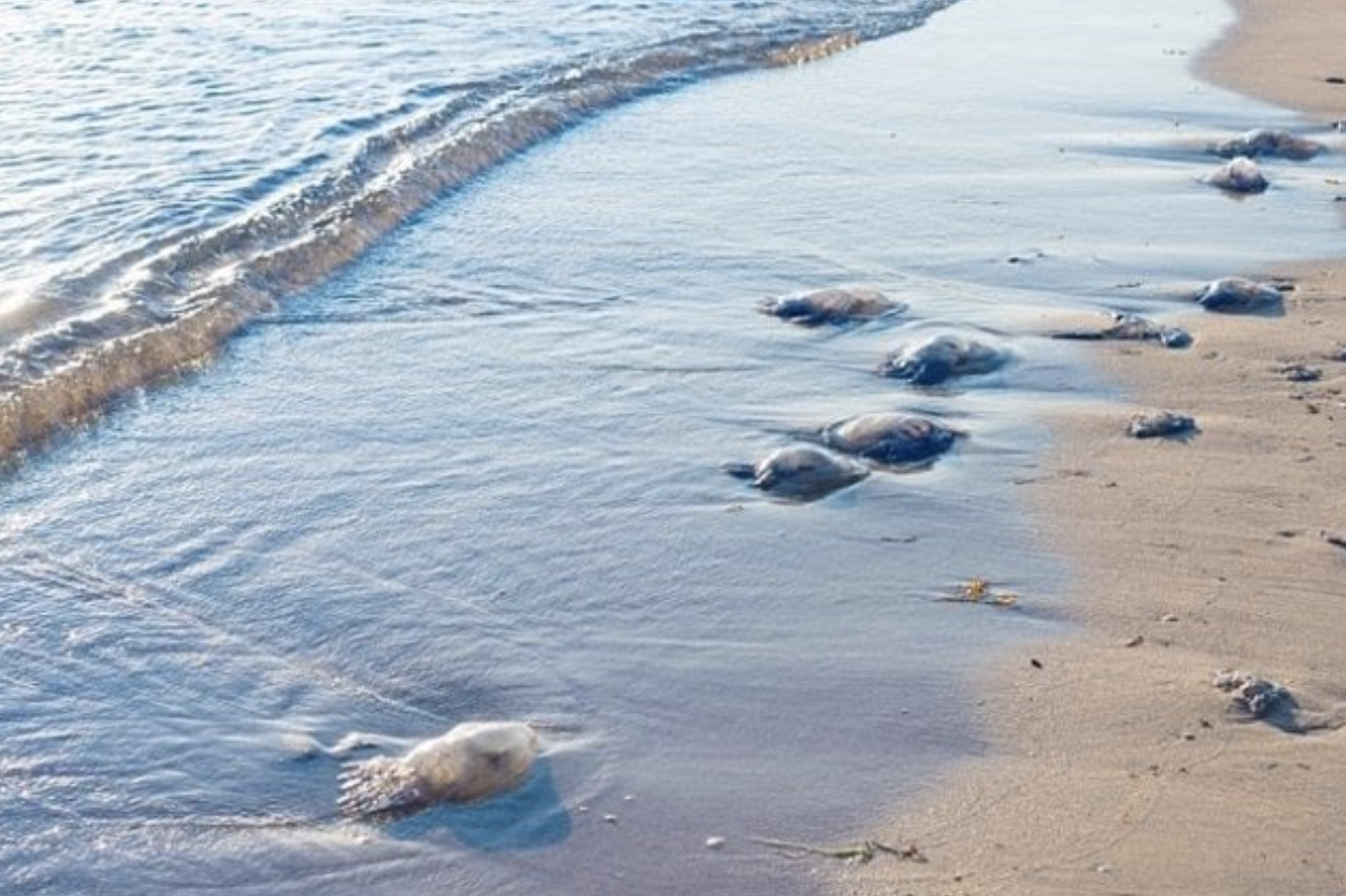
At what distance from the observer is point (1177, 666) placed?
400 centimetres

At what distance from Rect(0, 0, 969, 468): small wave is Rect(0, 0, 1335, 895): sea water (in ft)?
0.10

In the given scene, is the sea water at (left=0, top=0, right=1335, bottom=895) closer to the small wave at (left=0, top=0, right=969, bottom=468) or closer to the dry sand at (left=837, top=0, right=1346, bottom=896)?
the small wave at (left=0, top=0, right=969, bottom=468)

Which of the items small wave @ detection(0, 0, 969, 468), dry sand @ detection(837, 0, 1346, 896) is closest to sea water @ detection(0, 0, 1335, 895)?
small wave @ detection(0, 0, 969, 468)

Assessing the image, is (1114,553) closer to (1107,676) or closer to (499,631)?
(1107,676)

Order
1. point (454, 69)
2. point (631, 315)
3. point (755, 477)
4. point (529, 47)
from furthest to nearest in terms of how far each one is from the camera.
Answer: point (529, 47) < point (454, 69) < point (631, 315) < point (755, 477)

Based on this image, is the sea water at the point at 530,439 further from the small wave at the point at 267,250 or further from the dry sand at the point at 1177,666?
the dry sand at the point at 1177,666

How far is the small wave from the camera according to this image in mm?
6039

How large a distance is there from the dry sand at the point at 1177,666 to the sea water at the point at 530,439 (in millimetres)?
138

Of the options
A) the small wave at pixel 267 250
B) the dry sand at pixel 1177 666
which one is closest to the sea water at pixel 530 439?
the small wave at pixel 267 250

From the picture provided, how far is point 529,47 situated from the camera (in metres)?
11.8

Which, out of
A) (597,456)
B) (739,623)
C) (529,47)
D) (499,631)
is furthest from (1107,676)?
(529,47)

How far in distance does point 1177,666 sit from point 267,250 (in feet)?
14.8

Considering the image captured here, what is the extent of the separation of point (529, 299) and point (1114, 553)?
2764 millimetres

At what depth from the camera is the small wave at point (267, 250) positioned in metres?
6.04
